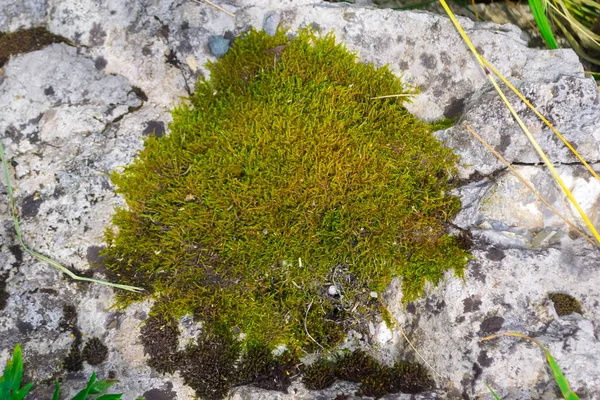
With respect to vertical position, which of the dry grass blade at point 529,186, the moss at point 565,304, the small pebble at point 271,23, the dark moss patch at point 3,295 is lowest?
the dark moss patch at point 3,295

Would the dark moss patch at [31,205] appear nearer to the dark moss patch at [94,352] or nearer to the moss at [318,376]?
the dark moss patch at [94,352]

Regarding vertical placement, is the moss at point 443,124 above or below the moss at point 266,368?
above

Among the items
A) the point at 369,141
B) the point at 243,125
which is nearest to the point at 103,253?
the point at 243,125

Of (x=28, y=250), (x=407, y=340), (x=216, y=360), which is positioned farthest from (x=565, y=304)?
(x=28, y=250)

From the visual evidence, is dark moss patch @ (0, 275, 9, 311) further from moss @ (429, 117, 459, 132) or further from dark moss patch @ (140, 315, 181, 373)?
moss @ (429, 117, 459, 132)

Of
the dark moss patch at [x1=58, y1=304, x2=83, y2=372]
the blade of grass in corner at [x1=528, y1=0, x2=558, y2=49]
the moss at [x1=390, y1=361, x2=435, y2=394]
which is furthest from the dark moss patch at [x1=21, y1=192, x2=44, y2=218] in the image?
the blade of grass in corner at [x1=528, y1=0, x2=558, y2=49]

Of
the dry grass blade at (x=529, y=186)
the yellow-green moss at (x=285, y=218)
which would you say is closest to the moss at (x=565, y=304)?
the dry grass blade at (x=529, y=186)

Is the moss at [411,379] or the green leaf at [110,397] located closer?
the green leaf at [110,397]
